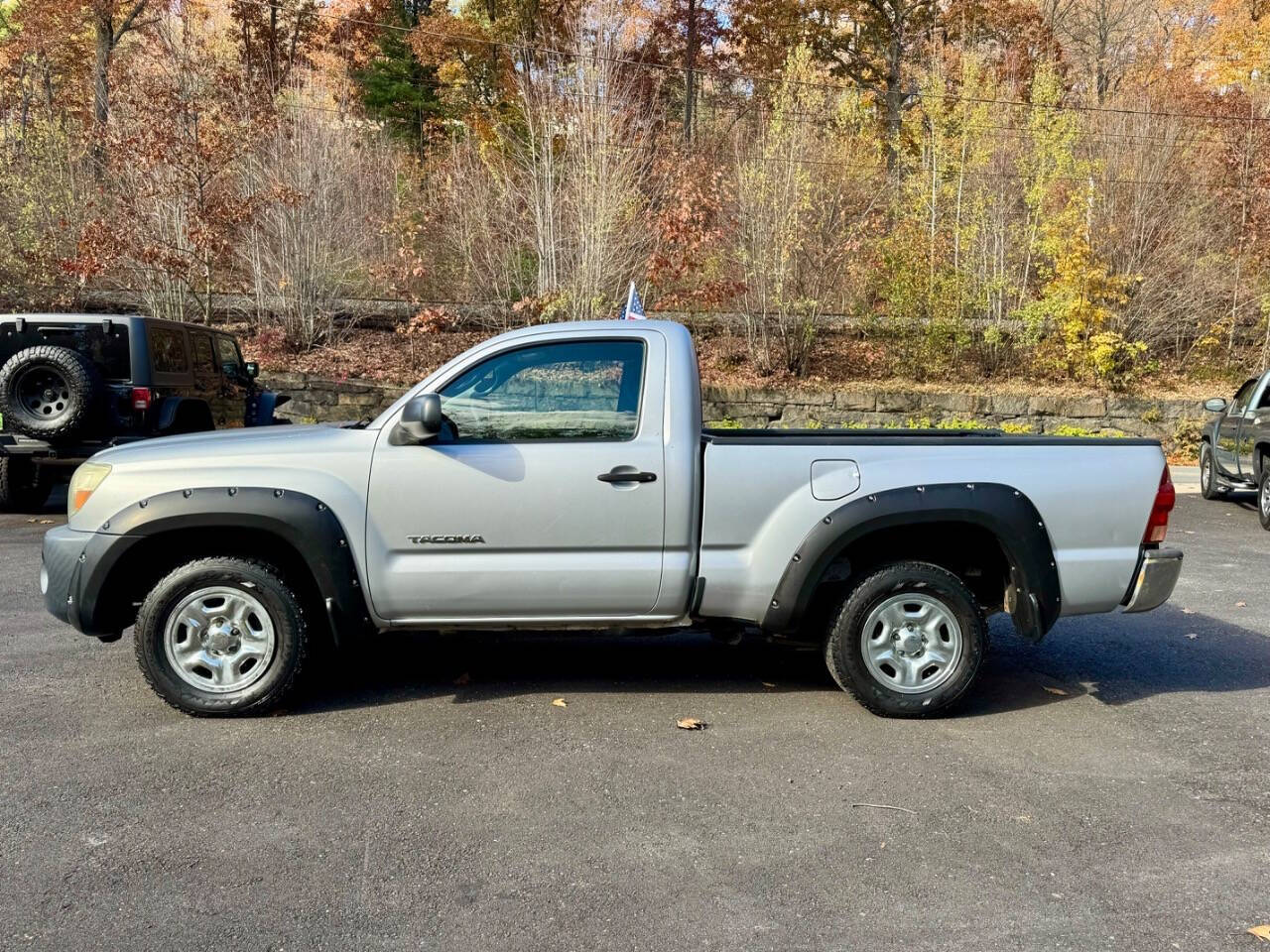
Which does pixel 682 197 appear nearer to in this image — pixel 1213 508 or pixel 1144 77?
pixel 1213 508

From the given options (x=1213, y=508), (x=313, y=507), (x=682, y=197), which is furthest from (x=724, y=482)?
(x=682, y=197)

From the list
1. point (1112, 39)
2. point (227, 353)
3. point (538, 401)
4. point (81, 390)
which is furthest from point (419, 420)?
point (1112, 39)

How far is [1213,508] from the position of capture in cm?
1344

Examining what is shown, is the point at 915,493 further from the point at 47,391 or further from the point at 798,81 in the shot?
the point at 798,81

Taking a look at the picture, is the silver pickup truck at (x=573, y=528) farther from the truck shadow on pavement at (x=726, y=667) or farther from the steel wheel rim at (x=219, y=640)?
the truck shadow on pavement at (x=726, y=667)

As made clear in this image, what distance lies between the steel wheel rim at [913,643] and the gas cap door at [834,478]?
1.90ft

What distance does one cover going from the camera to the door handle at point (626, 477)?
15.9ft

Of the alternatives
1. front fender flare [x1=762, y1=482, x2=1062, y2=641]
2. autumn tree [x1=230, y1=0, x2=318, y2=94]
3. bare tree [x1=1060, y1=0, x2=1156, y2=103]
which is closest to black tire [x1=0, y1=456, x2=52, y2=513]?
front fender flare [x1=762, y1=482, x2=1062, y2=641]

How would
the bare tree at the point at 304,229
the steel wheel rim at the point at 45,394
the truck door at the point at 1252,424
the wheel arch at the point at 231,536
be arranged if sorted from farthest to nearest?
the bare tree at the point at 304,229 → the truck door at the point at 1252,424 → the steel wheel rim at the point at 45,394 → the wheel arch at the point at 231,536

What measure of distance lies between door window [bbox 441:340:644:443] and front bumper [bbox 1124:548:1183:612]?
2534 millimetres

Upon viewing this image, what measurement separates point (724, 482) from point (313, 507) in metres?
1.88

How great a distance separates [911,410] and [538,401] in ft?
50.1

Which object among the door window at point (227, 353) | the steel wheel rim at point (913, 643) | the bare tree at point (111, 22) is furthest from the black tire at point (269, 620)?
the bare tree at point (111, 22)

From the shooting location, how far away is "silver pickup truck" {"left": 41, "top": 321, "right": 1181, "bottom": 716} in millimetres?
4832
